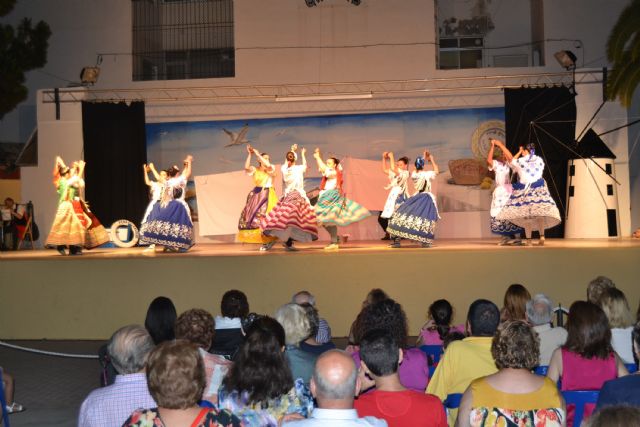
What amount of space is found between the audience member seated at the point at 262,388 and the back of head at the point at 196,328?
2.04 ft

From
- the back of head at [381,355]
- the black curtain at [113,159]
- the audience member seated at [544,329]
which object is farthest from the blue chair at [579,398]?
the black curtain at [113,159]

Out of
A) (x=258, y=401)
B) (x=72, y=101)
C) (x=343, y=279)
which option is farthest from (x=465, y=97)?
(x=258, y=401)

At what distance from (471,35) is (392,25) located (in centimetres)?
136

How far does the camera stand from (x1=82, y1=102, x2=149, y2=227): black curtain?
1092 cm

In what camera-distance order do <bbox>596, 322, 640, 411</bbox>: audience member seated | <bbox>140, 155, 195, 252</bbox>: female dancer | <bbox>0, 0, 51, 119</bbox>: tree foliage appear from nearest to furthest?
<bbox>596, 322, 640, 411</bbox>: audience member seated, <bbox>140, 155, 195, 252</bbox>: female dancer, <bbox>0, 0, 51, 119</bbox>: tree foliage

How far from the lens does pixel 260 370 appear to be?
219cm

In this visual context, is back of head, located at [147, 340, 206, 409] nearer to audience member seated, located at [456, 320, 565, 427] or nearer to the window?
audience member seated, located at [456, 320, 565, 427]

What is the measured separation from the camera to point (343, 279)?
713cm

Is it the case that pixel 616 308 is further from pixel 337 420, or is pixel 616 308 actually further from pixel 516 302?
pixel 337 420

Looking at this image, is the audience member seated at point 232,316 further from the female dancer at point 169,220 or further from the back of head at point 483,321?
the female dancer at point 169,220

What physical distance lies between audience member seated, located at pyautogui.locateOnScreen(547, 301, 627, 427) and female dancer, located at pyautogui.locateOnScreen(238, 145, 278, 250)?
229 inches

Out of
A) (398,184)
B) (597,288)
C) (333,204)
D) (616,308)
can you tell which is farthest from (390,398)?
(398,184)

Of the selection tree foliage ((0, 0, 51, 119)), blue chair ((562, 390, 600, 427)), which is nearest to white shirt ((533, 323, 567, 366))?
blue chair ((562, 390, 600, 427))

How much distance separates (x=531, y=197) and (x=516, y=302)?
154 inches
